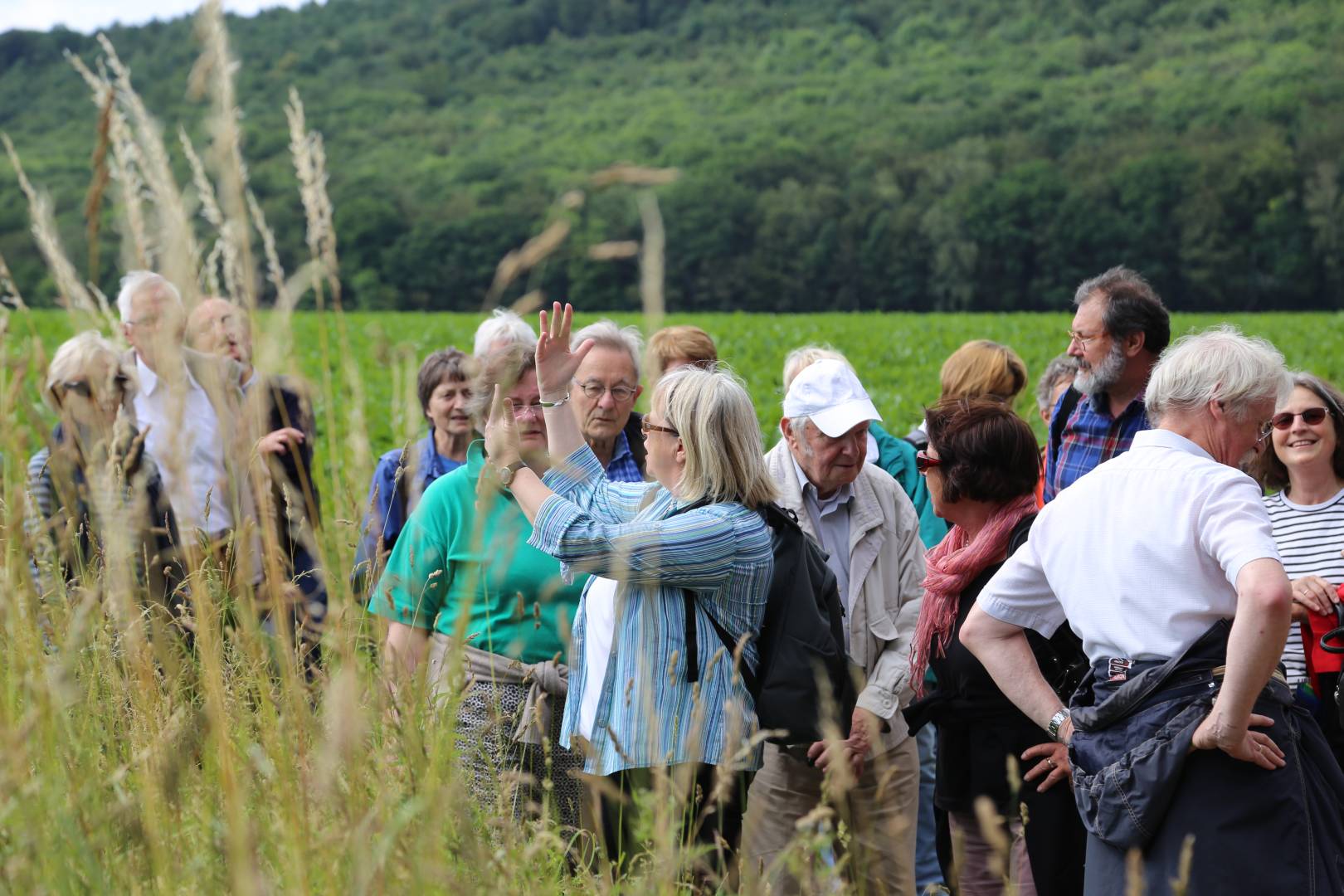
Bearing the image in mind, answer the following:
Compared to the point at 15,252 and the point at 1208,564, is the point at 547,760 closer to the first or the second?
the point at 1208,564

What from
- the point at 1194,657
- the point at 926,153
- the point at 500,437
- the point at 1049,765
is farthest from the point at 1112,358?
the point at 926,153

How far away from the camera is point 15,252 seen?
3834mm

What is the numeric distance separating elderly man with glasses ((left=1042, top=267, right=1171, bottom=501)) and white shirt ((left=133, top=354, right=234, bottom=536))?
292cm

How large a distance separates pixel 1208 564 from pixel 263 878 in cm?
189

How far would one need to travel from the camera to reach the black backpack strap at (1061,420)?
4840 mm

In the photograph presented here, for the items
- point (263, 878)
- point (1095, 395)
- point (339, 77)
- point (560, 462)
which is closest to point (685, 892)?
point (263, 878)

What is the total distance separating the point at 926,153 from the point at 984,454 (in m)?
71.9

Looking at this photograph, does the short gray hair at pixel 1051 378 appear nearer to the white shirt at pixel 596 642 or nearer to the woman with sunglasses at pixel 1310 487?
the woman with sunglasses at pixel 1310 487

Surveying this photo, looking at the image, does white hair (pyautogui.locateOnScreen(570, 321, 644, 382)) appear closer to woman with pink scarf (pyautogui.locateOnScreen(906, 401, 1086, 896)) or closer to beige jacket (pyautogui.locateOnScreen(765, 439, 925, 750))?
Result: beige jacket (pyautogui.locateOnScreen(765, 439, 925, 750))

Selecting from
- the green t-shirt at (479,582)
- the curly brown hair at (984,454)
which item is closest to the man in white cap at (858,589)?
the curly brown hair at (984,454)

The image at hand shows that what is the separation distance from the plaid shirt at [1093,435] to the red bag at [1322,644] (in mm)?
871

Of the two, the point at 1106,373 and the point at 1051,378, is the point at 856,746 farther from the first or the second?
the point at 1051,378

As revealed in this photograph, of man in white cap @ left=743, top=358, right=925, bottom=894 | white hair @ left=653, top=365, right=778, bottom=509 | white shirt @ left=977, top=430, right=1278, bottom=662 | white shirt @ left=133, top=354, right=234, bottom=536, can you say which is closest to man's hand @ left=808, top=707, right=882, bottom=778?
man in white cap @ left=743, top=358, right=925, bottom=894

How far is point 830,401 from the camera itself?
13.0 feet
